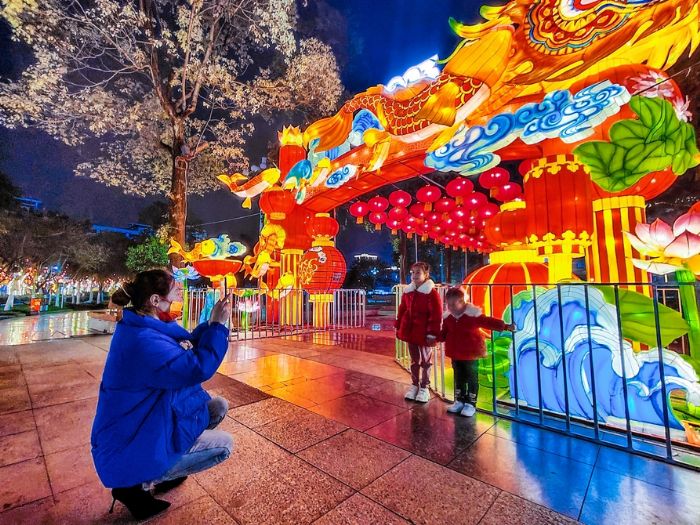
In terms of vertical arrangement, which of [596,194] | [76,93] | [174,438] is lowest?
[174,438]

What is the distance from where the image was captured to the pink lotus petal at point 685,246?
299cm

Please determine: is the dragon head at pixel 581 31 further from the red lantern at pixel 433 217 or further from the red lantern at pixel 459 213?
the red lantern at pixel 433 217

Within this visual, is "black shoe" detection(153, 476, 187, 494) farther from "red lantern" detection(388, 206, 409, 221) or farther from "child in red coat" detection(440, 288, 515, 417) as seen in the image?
"red lantern" detection(388, 206, 409, 221)

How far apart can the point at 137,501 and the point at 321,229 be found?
30.1 ft

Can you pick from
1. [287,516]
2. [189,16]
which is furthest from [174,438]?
[189,16]

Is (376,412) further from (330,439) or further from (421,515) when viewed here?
(421,515)

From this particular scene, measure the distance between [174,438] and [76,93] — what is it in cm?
1311

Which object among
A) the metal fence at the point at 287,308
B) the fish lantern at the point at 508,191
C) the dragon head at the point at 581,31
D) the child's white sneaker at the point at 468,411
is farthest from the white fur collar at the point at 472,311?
the metal fence at the point at 287,308

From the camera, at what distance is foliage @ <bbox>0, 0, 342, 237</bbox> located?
9.42m

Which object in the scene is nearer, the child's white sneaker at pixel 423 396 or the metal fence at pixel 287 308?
the child's white sneaker at pixel 423 396

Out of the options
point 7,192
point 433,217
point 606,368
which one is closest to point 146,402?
point 606,368

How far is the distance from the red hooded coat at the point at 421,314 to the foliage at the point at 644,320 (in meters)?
1.69

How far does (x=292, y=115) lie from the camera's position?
46.2 feet

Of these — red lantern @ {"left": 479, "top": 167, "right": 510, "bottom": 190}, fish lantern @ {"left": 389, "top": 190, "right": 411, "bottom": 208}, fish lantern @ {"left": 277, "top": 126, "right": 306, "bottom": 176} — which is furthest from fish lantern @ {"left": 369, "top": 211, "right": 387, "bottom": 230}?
red lantern @ {"left": 479, "top": 167, "right": 510, "bottom": 190}
